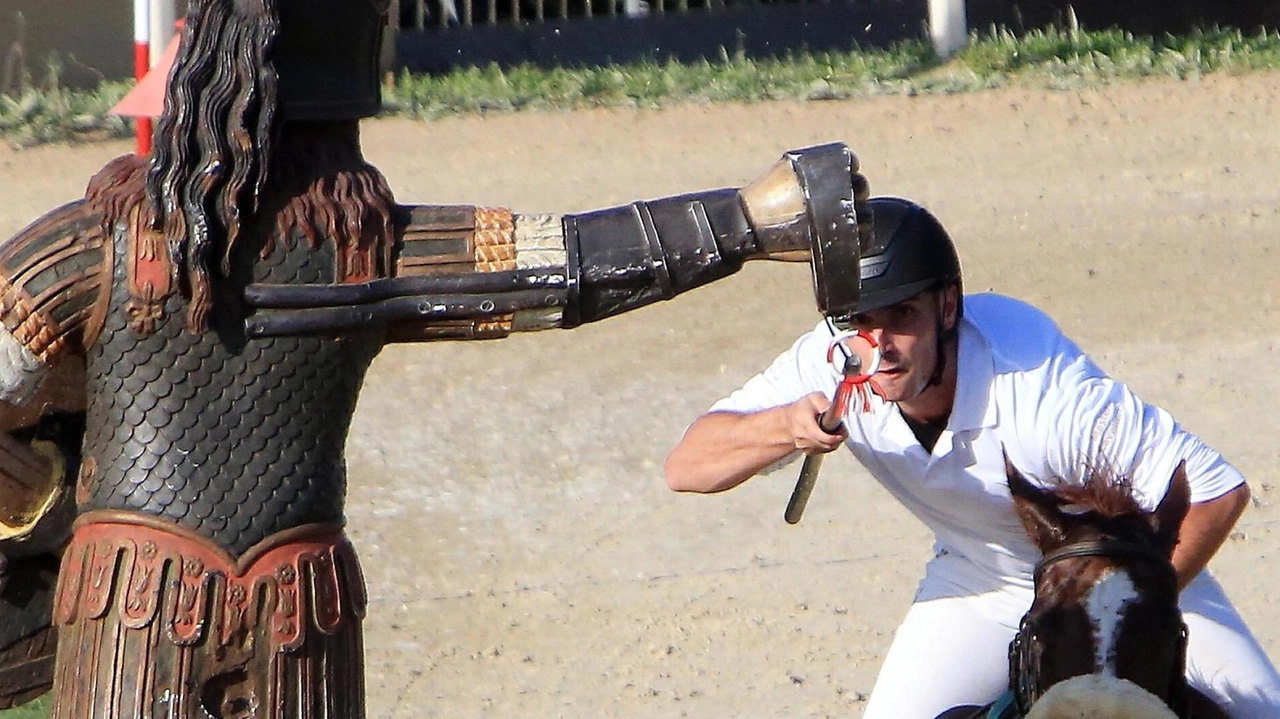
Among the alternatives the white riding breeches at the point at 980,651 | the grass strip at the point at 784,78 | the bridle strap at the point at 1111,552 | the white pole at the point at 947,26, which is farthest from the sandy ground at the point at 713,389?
the bridle strap at the point at 1111,552

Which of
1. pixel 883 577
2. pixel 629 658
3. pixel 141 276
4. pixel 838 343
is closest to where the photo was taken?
pixel 141 276

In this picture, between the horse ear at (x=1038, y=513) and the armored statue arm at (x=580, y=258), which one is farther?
the horse ear at (x=1038, y=513)

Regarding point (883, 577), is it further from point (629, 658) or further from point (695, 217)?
point (695, 217)

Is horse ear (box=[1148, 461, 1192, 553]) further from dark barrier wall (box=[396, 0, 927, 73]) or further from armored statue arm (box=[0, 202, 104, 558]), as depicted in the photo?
dark barrier wall (box=[396, 0, 927, 73])

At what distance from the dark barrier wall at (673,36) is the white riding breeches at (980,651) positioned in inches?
320

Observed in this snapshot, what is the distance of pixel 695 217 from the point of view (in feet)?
8.18

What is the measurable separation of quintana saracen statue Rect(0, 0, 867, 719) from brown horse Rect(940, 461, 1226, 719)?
0.59m

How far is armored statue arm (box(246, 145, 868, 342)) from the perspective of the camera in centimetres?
242

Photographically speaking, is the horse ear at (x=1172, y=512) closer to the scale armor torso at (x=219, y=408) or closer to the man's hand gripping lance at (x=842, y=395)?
the man's hand gripping lance at (x=842, y=395)

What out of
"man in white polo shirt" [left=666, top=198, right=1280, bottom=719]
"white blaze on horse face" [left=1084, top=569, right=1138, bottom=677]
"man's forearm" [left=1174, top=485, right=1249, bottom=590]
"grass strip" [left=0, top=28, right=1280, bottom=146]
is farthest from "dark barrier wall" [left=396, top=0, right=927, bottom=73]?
"white blaze on horse face" [left=1084, top=569, right=1138, bottom=677]

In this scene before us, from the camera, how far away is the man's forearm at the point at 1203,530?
3.12 m

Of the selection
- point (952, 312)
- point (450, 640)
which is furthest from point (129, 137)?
point (952, 312)

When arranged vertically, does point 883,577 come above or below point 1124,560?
below

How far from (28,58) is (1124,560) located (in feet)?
29.5
